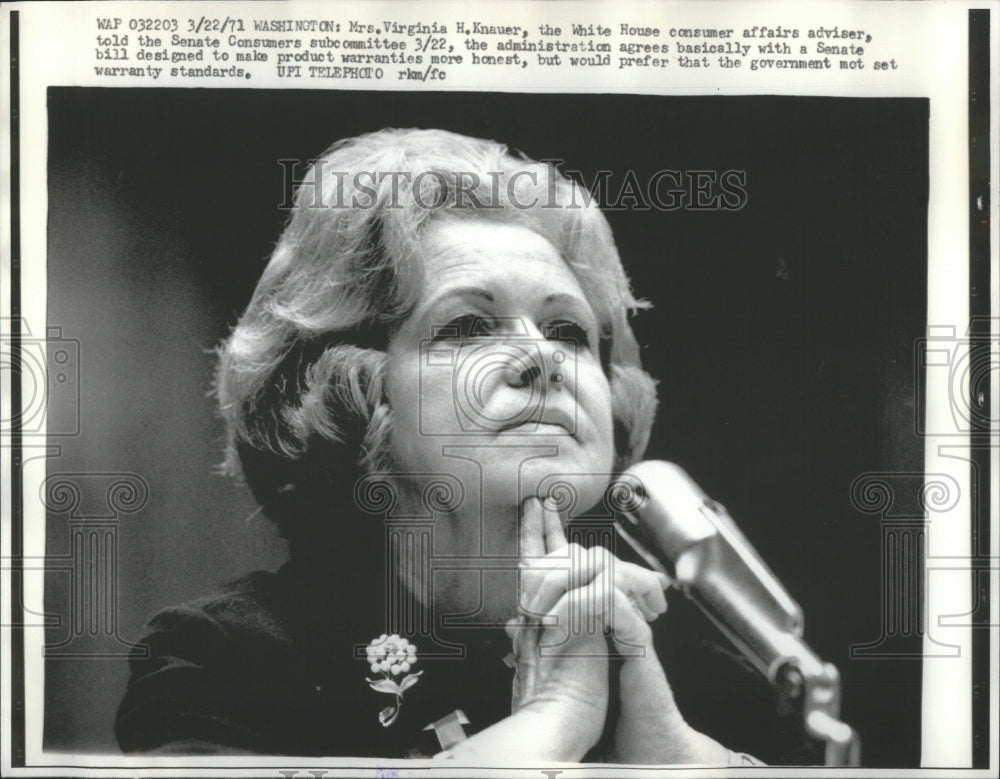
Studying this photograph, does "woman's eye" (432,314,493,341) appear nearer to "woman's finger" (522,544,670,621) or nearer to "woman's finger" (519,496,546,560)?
"woman's finger" (519,496,546,560)

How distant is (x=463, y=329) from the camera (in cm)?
303

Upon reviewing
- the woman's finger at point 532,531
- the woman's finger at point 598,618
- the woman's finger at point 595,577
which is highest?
the woman's finger at point 532,531

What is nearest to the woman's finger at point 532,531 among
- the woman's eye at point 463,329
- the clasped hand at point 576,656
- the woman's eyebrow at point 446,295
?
the clasped hand at point 576,656

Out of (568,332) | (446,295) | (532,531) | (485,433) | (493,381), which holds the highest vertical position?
(446,295)

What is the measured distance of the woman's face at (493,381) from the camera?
302cm

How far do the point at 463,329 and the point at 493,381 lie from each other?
17 cm

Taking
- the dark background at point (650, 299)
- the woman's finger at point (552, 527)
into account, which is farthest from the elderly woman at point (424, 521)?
the dark background at point (650, 299)

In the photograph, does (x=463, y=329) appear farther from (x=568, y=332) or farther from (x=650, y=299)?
(x=650, y=299)

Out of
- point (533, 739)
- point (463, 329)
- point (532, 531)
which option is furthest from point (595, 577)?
point (463, 329)

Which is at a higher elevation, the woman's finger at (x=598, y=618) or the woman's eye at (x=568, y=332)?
the woman's eye at (x=568, y=332)

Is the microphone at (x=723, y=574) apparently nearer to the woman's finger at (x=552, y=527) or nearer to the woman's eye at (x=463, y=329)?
the woman's finger at (x=552, y=527)

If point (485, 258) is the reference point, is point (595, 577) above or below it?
below

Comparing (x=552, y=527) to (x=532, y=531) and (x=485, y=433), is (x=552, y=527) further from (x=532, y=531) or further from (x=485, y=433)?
(x=485, y=433)

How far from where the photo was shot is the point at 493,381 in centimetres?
304
